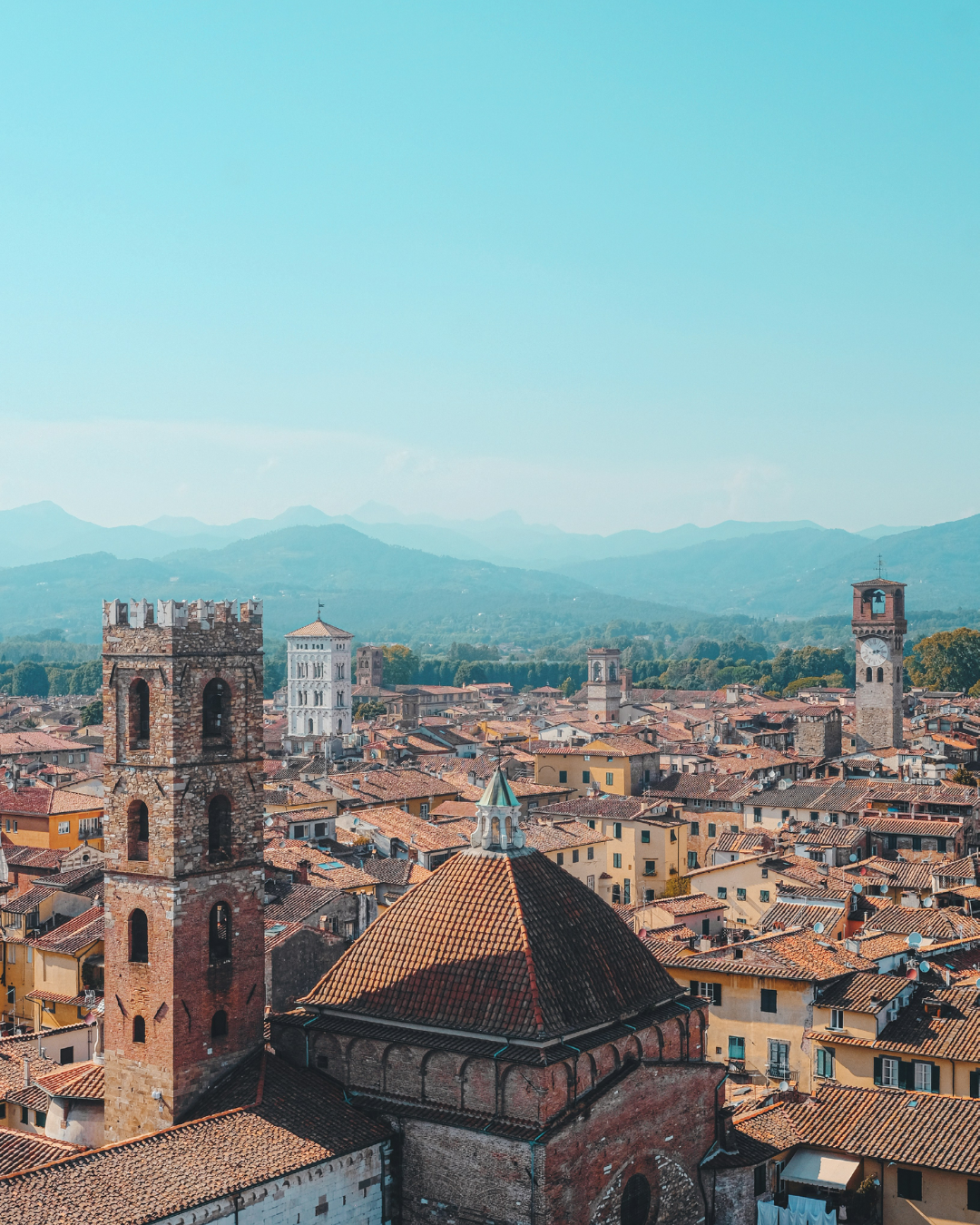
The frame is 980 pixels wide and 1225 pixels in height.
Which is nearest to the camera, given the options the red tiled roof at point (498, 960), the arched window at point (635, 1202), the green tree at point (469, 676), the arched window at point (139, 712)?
the red tiled roof at point (498, 960)

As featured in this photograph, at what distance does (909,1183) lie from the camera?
2352 centimetres

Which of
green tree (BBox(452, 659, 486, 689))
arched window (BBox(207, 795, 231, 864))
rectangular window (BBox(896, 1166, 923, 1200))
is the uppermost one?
arched window (BBox(207, 795, 231, 864))

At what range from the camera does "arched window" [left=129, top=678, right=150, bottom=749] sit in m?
23.3

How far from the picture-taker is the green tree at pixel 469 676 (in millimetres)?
186750

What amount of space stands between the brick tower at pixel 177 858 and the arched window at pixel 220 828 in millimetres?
21

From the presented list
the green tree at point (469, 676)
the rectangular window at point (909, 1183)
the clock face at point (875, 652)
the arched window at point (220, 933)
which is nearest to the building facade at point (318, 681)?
the clock face at point (875, 652)

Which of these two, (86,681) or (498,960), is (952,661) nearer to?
(86,681)

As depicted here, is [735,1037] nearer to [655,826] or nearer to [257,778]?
[257,778]

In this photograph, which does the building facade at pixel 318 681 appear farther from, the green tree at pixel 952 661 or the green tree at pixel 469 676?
the green tree at pixel 469 676

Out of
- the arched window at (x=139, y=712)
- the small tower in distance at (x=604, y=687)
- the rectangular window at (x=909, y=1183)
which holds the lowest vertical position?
the rectangular window at (x=909, y=1183)

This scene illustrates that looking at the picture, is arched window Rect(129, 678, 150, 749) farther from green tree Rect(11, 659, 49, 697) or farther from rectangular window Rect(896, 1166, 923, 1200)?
green tree Rect(11, 659, 49, 697)

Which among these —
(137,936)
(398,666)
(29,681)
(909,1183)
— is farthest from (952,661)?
(137,936)

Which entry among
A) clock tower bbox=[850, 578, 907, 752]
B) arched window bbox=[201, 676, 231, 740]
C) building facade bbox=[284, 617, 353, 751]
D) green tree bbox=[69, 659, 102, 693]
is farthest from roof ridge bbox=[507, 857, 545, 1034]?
green tree bbox=[69, 659, 102, 693]

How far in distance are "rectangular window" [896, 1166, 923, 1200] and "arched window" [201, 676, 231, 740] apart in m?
13.1
